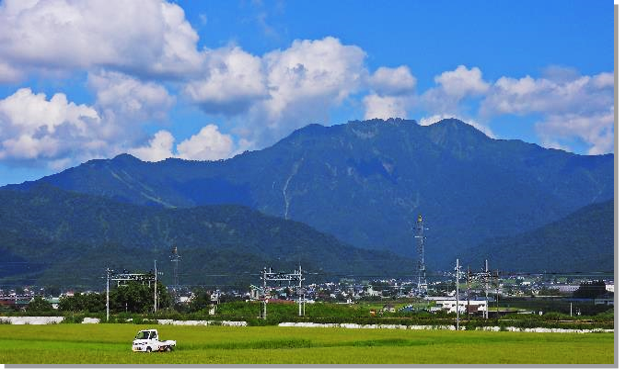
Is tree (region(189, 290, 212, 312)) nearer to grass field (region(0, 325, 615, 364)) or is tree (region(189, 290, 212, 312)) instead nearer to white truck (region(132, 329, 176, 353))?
grass field (region(0, 325, 615, 364))

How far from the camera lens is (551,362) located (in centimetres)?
5000

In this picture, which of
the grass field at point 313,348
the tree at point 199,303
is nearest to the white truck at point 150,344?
the grass field at point 313,348

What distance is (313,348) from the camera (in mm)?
65938

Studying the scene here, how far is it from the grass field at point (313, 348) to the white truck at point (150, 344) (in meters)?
0.73

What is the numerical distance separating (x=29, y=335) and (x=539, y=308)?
114m

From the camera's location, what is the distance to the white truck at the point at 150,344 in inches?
2472

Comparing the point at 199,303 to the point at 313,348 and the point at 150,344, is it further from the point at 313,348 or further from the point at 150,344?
the point at 150,344

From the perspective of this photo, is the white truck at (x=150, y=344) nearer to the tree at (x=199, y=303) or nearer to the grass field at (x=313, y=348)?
the grass field at (x=313, y=348)

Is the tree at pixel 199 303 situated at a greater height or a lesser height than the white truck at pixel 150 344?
greater

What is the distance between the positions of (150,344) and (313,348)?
33.4 feet

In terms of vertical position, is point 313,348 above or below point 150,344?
below

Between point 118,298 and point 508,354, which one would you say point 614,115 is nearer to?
point 508,354

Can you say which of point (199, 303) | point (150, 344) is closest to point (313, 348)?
point (150, 344)
